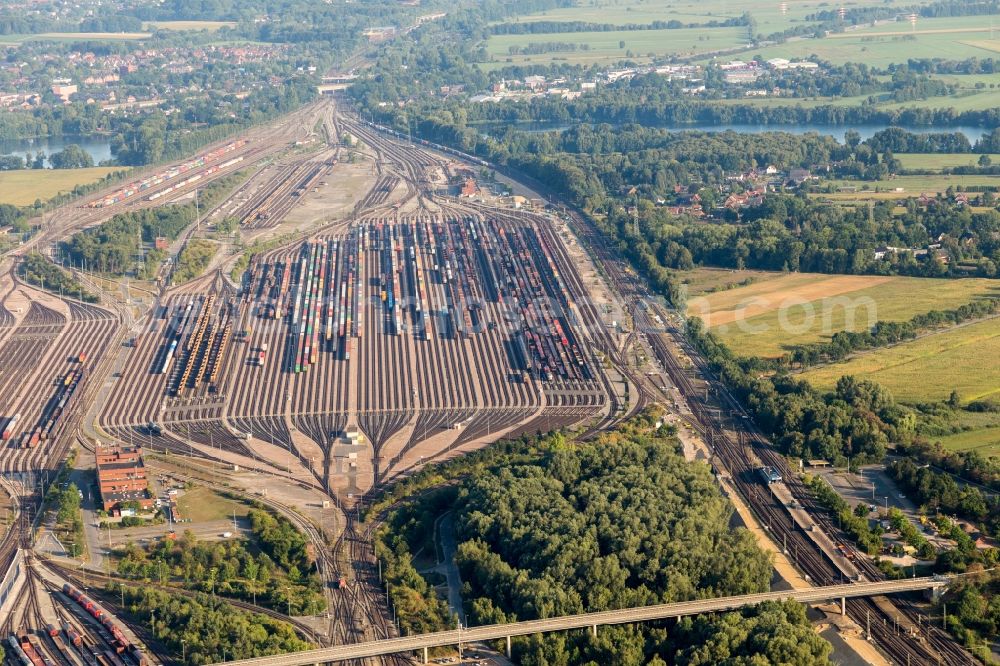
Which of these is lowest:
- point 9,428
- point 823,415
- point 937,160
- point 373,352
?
point 937,160

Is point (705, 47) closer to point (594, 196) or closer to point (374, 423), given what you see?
point (594, 196)

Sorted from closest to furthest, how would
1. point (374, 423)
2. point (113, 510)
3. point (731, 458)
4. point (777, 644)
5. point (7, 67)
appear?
point (777, 644) → point (113, 510) → point (731, 458) → point (374, 423) → point (7, 67)

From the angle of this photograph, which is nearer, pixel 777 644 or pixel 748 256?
pixel 777 644

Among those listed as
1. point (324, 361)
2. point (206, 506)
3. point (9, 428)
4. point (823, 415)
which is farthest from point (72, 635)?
point (823, 415)

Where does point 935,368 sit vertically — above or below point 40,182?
below

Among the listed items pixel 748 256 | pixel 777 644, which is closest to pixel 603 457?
pixel 777 644

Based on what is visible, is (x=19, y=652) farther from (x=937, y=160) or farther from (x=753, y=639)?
(x=937, y=160)

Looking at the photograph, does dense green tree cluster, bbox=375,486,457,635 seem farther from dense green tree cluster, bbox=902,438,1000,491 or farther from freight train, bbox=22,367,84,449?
dense green tree cluster, bbox=902,438,1000,491
